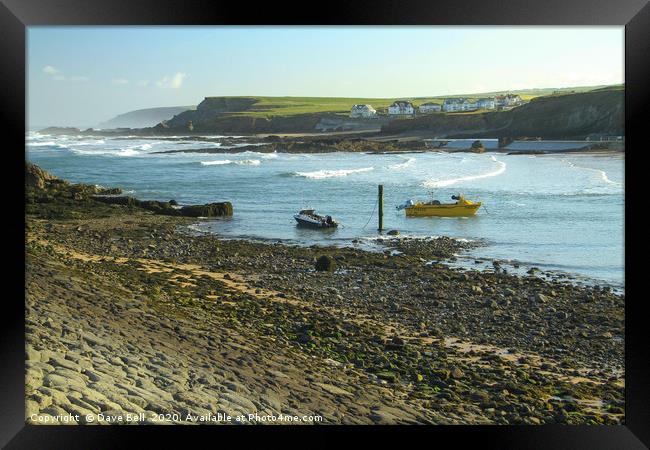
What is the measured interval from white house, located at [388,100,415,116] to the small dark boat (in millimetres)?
800

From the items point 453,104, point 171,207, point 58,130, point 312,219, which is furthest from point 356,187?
point 58,130

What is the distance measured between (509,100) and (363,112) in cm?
92

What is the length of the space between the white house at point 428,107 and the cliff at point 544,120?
4cm

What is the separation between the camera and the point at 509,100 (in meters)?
4.27

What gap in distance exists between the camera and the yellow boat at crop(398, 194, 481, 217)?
14.1 ft

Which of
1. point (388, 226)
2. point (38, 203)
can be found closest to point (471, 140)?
point (388, 226)

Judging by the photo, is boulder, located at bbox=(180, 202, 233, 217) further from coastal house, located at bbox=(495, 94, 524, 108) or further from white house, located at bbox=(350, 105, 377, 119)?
coastal house, located at bbox=(495, 94, 524, 108)

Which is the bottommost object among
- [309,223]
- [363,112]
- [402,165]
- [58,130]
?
[309,223]

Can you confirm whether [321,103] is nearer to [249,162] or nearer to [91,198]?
[249,162]

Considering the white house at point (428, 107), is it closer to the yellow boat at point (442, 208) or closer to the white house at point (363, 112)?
the white house at point (363, 112)

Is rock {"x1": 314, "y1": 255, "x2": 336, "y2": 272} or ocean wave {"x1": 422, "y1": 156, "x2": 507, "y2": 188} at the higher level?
ocean wave {"x1": 422, "y1": 156, "x2": 507, "y2": 188}

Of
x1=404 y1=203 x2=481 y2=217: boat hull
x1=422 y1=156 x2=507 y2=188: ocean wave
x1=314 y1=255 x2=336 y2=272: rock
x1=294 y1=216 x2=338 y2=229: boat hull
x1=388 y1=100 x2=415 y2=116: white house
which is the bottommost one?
x1=314 y1=255 x2=336 y2=272: rock

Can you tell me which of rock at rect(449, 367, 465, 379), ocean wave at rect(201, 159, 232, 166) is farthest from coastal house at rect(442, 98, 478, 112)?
rock at rect(449, 367, 465, 379)
